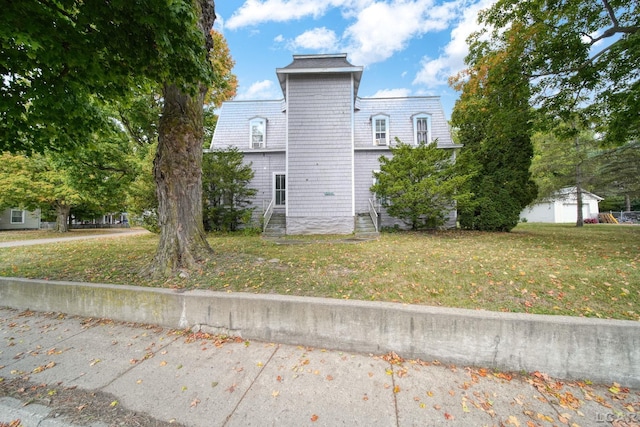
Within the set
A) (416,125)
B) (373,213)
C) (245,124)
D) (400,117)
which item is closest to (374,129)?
(400,117)

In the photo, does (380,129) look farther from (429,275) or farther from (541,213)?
(541,213)

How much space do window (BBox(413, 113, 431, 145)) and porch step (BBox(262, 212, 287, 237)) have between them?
28.1 ft

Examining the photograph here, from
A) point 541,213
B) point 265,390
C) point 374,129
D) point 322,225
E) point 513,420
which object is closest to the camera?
point 513,420

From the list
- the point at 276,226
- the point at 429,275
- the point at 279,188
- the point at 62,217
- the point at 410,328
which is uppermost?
the point at 279,188

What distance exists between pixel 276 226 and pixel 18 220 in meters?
28.0

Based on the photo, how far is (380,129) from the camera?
14273 mm

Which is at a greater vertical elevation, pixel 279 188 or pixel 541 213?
pixel 279 188

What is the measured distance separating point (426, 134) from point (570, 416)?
1421 centimetres

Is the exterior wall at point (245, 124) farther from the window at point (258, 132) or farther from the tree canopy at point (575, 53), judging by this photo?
the tree canopy at point (575, 53)

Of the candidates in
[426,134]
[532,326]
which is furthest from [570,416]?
[426,134]

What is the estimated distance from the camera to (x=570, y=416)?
218cm

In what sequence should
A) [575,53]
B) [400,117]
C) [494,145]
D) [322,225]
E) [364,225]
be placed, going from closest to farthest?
[575,53]
[322,225]
[494,145]
[364,225]
[400,117]

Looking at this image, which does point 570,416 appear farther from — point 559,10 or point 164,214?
point 559,10

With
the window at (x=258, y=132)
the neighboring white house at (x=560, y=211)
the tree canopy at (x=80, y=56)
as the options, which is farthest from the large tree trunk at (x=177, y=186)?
the neighboring white house at (x=560, y=211)
